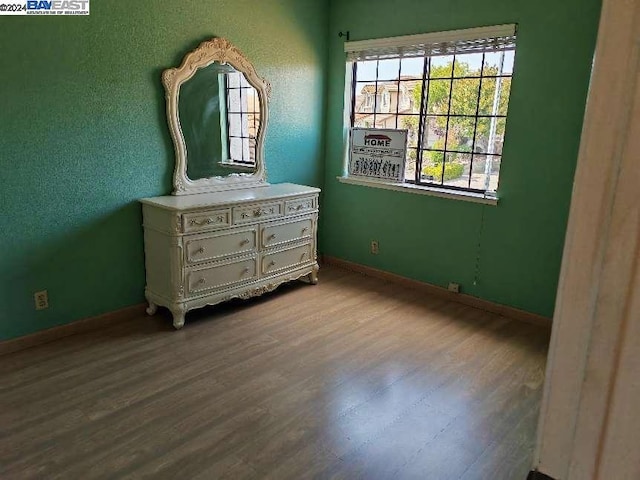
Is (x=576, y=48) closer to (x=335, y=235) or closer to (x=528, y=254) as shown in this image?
(x=528, y=254)

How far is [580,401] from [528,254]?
11.0ft

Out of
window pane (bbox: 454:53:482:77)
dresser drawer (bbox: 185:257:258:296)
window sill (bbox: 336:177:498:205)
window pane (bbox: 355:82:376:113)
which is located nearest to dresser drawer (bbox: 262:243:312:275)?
dresser drawer (bbox: 185:257:258:296)

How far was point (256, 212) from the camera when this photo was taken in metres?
3.68

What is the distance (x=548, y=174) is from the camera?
3.38 meters

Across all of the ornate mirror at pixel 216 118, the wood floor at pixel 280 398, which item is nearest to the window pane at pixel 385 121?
the ornate mirror at pixel 216 118

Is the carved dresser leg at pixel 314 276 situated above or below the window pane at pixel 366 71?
below

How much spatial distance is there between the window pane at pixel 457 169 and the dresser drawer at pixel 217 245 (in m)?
1.70

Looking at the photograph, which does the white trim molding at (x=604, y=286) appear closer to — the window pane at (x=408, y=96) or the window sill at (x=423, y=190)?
the window sill at (x=423, y=190)

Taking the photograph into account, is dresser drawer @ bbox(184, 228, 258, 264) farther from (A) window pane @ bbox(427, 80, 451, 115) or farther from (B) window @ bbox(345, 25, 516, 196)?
(A) window pane @ bbox(427, 80, 451, 115)

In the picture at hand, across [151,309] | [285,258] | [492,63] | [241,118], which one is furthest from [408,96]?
[151,309]

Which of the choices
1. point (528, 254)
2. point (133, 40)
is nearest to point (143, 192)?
point (133, 40)

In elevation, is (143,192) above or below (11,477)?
above

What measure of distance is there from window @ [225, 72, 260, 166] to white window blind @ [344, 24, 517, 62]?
1.10m

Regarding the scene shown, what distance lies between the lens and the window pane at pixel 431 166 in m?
4.07
